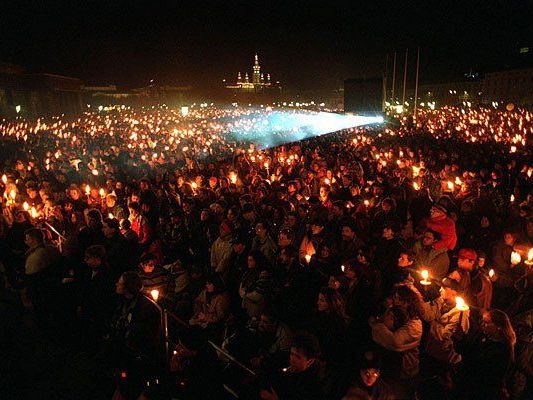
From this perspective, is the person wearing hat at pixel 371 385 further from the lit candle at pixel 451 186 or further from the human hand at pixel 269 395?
the lit candle at pixel 451 186

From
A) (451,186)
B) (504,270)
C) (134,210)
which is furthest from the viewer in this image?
(451,186)

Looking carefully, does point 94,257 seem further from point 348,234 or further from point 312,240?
point 348,234

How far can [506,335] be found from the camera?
3.64 meters

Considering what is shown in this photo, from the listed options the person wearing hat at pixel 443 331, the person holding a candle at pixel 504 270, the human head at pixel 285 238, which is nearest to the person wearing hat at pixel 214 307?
the human head at pixel 285 238

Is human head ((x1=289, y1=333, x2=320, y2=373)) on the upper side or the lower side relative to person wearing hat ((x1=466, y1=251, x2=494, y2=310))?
upper

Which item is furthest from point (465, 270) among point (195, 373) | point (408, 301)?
point (195, 373)

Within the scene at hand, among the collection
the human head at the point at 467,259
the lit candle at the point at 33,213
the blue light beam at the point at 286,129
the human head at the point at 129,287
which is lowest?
the blue light beam at the point at 286,129

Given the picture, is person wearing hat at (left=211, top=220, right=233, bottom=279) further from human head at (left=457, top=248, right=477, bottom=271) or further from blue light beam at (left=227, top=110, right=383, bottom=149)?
blue light beam at (left=227, top=110, right=383, bottom=149)

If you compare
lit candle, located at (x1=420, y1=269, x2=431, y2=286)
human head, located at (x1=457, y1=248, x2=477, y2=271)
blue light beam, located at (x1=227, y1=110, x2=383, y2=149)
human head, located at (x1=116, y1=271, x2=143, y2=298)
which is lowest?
blue light beam, located at (x1=227, y1=110, x2=383, y2=149)

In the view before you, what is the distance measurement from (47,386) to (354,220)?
4460 mm

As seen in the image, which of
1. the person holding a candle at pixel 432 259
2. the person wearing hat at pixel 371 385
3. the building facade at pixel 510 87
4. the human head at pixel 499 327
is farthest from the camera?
the building facade at pixel 510 87

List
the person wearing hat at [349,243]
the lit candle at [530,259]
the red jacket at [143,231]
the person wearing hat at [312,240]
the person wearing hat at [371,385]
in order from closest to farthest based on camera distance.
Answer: the person wearing hat at [371,385] → the lit candle at [530,259] → the person wearing hat at [349,243] → the person wearing hat at [312,240] → the red jacket at [143,231]

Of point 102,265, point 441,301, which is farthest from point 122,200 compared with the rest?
point 441,301

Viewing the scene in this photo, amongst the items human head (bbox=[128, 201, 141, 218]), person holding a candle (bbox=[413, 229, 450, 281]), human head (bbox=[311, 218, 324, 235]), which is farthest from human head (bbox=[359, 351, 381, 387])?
human head (bbox=[128, 201, 141, 218])
